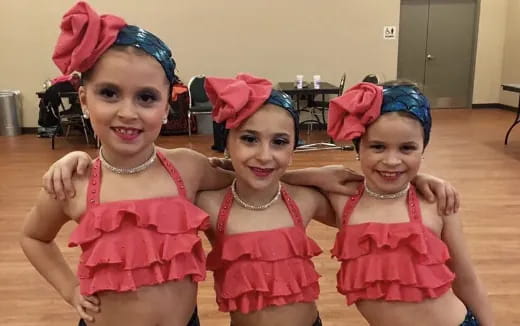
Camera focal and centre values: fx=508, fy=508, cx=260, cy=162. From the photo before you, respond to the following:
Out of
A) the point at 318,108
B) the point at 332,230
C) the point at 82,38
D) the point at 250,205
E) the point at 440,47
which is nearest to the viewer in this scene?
the point at 82,38

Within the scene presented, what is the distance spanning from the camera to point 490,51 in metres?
10.5

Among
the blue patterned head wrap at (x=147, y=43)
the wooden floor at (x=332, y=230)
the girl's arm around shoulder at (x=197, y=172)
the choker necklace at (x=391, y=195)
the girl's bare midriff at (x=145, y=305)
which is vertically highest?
the blue patterned head wrap at (x=147, y=43)

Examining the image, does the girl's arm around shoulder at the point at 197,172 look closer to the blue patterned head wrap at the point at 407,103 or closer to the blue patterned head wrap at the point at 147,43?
the blue patterned head wrap at the point at 147,43

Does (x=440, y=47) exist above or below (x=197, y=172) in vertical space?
above

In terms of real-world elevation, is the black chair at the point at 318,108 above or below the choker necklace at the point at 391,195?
below

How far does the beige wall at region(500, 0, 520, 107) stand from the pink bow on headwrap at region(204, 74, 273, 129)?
9.97m

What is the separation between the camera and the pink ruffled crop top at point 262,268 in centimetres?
151

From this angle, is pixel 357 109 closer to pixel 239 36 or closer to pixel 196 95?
pixel 196 95

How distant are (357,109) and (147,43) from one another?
633mm

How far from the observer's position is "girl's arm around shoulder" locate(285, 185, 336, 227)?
1634 millimetres

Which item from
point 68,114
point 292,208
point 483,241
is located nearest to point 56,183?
point 292,208

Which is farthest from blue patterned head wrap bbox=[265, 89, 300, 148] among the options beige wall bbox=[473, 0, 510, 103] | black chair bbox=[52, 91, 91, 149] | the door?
beige wall bbox=[473, 0, 510, 103]

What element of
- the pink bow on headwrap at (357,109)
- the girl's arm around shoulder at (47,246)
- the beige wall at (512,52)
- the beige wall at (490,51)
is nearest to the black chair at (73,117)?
the girl's arm around shoulder at (47,246)

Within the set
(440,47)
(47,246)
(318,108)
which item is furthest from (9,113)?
(440,47)
